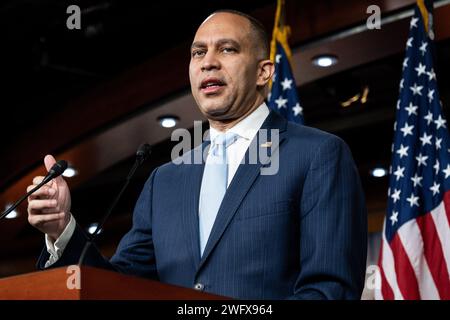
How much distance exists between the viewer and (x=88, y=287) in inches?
54.4

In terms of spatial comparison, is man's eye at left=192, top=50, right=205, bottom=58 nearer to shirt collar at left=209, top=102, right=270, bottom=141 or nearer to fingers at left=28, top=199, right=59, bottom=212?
shirt collar at left=209, top=102, right=270, bottom=141

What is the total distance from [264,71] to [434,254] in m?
1.82

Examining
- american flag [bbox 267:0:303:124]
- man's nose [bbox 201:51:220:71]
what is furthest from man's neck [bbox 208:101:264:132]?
american flag [bbox 267:0:303:124]

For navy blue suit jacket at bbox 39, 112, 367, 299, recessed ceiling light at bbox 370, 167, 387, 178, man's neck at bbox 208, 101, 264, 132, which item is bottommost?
navy blue suit jacket at bbox 39, 112, 367, 299

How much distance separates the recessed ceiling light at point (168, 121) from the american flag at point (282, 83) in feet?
5.80

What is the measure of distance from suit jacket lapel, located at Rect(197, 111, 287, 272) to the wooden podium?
1.42 feet

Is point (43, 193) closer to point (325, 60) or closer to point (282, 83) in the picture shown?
point (282, 83)

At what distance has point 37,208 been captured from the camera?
177cm

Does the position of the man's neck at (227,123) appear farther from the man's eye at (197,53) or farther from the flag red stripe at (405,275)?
the flag red stripe at (405,275)

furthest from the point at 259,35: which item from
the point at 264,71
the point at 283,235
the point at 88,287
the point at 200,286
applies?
the point at 88,287

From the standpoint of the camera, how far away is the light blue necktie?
2.03 meters
